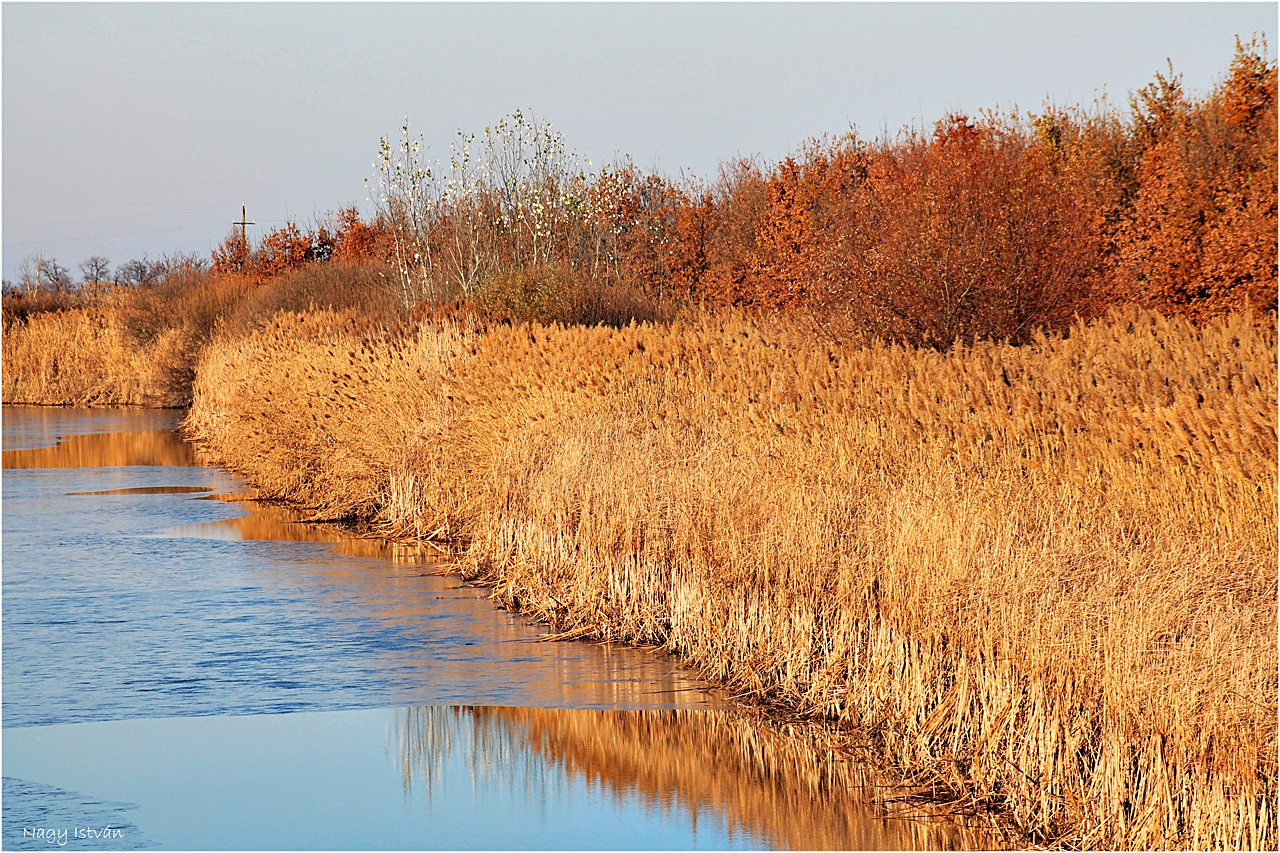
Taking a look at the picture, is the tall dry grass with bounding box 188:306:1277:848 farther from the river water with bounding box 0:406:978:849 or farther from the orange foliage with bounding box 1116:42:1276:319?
the orange foliage with bounding box 1116:42:1276:319

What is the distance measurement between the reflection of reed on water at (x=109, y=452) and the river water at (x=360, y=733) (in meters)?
11.0

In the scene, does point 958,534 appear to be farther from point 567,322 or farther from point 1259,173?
point 1259,173

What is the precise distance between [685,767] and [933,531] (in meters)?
2.22

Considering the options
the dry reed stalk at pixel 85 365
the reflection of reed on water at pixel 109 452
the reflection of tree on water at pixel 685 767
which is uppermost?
the dry reed stalk at pixel 85 365

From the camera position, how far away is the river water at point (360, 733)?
6898 millimetres

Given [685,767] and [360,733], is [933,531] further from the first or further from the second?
[360,733]

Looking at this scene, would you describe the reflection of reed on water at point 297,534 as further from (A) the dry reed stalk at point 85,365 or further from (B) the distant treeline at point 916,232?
(A) the dry reed stalk at point 85,365

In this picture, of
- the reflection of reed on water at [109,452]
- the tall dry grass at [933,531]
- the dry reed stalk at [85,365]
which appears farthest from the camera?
the dry reed stalk at [85,365]

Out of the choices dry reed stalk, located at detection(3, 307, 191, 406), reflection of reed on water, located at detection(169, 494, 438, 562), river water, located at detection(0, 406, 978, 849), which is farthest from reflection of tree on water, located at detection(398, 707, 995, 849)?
dry reed stalk, located at detection(3, 307, 191, 406)

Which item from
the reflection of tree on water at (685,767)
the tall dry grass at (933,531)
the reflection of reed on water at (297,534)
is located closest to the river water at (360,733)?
the reflection of tree on water at (685,767)

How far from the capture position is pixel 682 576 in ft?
34.1

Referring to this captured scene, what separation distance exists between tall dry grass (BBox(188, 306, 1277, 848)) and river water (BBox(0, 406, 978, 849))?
553 millimetres

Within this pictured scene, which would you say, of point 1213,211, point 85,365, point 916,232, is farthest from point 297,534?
point 85,365

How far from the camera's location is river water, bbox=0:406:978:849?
22.6 ft
